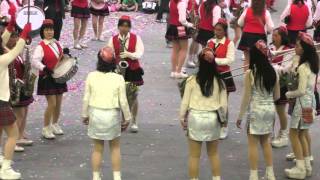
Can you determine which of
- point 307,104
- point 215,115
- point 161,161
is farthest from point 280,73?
point 161,161

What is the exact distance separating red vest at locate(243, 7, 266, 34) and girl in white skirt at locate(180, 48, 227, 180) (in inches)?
168

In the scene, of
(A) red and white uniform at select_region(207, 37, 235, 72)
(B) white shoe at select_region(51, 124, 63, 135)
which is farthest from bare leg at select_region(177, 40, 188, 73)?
(B) white shoe at select_region(51, 124, 63, 135)

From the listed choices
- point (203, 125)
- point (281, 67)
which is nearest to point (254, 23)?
point (281, 67)

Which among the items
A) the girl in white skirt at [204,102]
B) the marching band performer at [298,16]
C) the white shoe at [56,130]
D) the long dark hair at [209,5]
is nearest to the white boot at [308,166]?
the girl in white skirt at [204,102]

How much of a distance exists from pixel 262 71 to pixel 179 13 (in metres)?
5.23

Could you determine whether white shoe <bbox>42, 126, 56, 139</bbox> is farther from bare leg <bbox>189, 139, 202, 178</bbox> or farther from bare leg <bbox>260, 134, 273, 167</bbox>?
bare leg <bbox>260, 134, 273, 167</bbox>

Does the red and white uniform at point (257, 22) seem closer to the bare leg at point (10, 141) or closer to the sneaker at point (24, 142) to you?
the sneaker at point (24, 142)

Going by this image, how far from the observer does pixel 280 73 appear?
717 centimetres

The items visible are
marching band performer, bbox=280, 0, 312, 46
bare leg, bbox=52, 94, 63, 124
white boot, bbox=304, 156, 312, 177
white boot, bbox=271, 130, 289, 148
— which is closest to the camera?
white boot, bbox=304, 156, 312, 177

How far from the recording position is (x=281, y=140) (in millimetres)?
8078

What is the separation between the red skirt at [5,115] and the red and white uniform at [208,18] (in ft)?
17.0

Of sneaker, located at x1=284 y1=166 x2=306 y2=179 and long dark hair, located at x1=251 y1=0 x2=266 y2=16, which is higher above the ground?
long dark hair, located at x1=251 y1=0 x2=266 y2=16

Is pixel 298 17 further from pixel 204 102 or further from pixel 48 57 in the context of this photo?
pixel 204 102

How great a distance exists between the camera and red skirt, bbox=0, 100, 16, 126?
21.7ft
